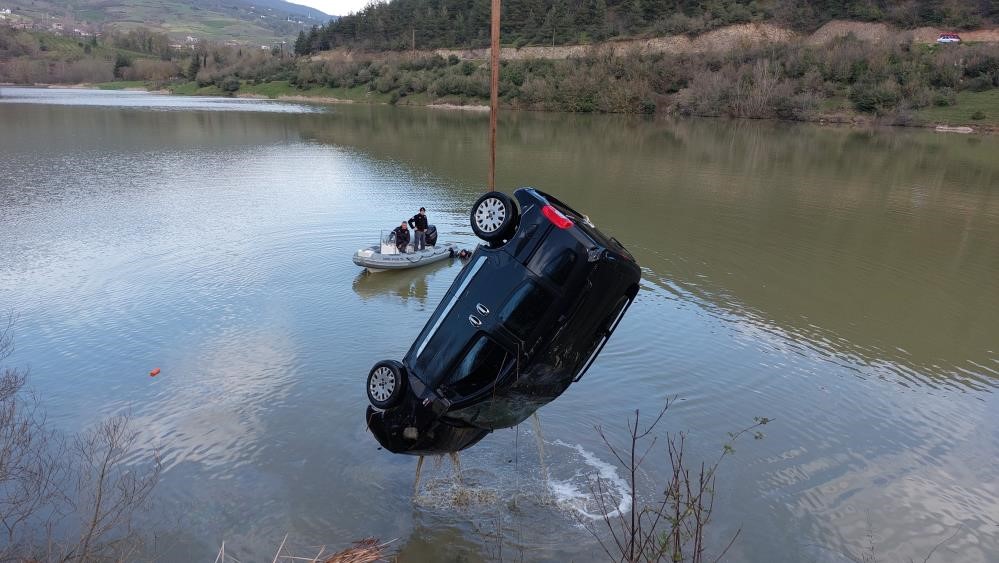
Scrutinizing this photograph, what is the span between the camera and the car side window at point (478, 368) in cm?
734

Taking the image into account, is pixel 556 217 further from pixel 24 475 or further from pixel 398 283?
pixel 398 283

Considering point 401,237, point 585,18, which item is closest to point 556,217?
point 401,237

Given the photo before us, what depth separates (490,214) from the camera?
7.57 meters

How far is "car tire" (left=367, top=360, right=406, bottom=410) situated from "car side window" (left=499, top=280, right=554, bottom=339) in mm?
1505

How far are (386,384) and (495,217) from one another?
7.91 ft

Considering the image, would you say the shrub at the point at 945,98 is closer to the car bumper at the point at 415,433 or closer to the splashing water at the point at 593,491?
the splashing water at the point at 593,491

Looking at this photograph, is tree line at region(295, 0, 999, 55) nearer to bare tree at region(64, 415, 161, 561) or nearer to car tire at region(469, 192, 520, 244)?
car tire at region(469, 192, 520, 244)

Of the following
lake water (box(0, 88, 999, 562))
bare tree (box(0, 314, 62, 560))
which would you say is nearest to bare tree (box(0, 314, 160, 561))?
bare tree (box(0, 314, 62, 560))

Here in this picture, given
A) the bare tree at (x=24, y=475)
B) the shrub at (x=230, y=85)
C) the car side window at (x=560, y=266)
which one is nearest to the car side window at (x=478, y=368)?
the car side window at (x=560, y=266)

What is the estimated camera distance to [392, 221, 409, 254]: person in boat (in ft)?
65.2

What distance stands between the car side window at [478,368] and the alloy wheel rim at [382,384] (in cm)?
73

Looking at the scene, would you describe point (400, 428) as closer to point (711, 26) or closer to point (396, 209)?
point (396, 209)

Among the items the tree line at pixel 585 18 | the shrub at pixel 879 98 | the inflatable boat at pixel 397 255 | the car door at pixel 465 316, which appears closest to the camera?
the car door at pixel 465 316

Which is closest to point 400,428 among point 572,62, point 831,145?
point 831,145
